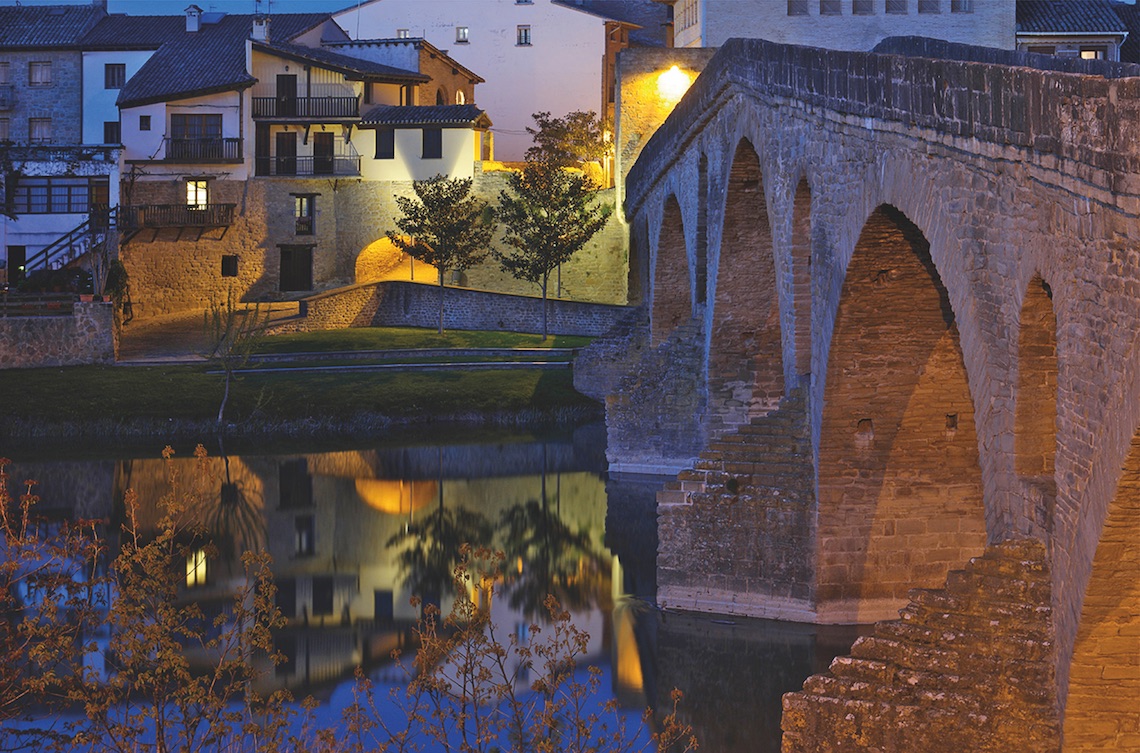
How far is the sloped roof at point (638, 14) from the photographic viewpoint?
65.8 meters

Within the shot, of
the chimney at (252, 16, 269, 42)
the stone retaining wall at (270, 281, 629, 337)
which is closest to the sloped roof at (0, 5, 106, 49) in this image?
the chimney at (252, 16, 269, 42)

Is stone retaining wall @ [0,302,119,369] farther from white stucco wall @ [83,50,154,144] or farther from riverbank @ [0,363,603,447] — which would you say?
white stucco wall @ [83,50,154,144]

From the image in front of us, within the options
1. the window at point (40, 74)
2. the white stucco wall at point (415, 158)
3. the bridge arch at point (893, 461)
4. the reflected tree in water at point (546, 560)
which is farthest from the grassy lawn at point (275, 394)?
the bridge arch at point (893, 461)

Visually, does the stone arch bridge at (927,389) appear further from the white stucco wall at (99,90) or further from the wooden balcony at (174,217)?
the white stucco wall at (99,90)

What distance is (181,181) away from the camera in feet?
181

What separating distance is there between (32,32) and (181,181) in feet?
30.6

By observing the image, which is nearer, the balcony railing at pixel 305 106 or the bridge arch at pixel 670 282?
the bridge arch at pixel 670 282

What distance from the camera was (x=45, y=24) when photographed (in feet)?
196

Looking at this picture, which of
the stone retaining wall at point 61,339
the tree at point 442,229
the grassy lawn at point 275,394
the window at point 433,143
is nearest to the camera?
the grassy lawn at point 275,394

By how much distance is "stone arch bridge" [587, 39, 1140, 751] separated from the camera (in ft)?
29.1

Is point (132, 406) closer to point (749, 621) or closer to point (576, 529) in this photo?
point (576, 529)

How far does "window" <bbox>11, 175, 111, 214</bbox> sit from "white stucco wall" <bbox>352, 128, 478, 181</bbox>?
8.96 m

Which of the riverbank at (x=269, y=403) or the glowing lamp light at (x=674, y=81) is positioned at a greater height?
the glowing lamp light at (x=674, y=81)

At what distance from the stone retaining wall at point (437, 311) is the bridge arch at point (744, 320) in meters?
22.5
